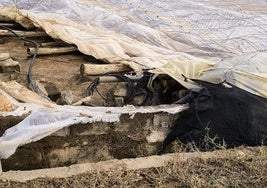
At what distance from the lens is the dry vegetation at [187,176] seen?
3186mm

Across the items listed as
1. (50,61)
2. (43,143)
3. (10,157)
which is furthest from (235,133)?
(50,61)

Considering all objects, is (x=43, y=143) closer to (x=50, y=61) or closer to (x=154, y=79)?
(x=154, y=79)

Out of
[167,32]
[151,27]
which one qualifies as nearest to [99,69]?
[167,32]

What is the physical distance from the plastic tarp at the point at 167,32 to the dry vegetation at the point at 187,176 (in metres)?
1.14

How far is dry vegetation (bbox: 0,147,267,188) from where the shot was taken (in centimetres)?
319

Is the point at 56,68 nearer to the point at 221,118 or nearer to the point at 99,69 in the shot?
the point at 99,69

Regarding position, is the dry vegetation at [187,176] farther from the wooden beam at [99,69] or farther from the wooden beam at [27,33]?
the wooden beam at [27,33]

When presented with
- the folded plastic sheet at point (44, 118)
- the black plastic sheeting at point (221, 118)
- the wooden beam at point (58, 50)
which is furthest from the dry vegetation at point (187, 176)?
the wooden beam at point (58, 50)

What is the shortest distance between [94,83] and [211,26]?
3.18 m

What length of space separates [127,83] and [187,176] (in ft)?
8.04

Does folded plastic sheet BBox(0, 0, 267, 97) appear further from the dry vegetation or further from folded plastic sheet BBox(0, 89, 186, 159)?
the dry vegetation

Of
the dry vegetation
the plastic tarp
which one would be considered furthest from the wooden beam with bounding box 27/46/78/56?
the dry vegetation

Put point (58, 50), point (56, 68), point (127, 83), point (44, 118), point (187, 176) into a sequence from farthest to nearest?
point (58, 50), point (56, 68), point (127, 83), point (44, 118), point (187, 176)

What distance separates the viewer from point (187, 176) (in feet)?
10.9
